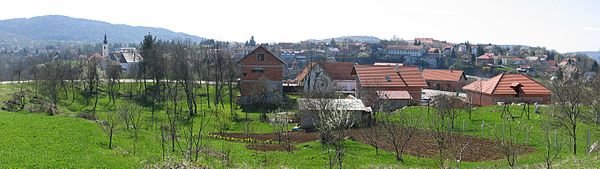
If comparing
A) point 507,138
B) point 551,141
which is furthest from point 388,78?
point 551,141

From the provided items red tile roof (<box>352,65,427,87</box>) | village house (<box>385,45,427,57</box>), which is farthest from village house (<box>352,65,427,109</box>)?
village house (<box>385,45,427,57</box>)

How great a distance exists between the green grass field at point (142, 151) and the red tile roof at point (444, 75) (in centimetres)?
4321

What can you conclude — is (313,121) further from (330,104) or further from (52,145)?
(52,145)

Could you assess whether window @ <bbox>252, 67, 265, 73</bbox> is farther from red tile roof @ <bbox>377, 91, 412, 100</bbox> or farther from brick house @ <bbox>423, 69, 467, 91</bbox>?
brick house @ <bbox>423, 69, 467, 91</bbox>

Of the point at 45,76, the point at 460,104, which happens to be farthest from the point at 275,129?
the point at 45,76

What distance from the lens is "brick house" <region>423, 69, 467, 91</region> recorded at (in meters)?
71.6

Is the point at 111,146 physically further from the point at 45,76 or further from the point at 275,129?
the point at 45,76

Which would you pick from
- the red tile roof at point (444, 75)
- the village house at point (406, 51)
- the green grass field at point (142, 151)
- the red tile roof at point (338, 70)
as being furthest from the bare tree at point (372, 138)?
the village house at point (406, 51)

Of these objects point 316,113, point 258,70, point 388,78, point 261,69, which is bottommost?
point 316,113

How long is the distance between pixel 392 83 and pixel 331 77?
1808cm

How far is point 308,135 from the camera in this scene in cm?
2942

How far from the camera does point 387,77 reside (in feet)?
151

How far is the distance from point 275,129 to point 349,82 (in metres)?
32.7

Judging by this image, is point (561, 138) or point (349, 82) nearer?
point (561, 138)
